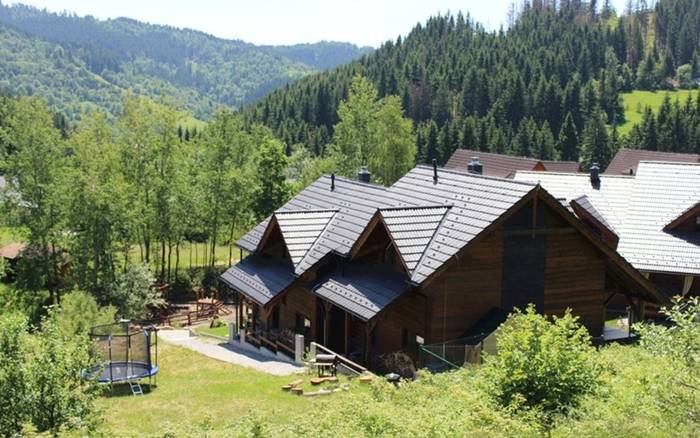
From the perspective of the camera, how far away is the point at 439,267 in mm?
20922

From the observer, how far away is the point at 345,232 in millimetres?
26922

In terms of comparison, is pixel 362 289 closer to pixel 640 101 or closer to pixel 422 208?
pixel 422 208

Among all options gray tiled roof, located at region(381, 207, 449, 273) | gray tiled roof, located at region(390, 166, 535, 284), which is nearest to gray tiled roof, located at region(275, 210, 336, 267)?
gray tiled roof, located at region(390, 166, 535, 284)

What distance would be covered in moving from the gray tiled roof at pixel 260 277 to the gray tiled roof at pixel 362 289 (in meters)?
2.96

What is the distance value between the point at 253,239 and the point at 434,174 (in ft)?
32.9

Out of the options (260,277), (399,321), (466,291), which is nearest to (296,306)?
(260,277)

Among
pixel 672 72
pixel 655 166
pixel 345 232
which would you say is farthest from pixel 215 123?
pixel 672 72

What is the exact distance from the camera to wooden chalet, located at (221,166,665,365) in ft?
71.2

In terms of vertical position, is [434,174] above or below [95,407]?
above

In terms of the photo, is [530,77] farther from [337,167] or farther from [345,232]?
[345,232]

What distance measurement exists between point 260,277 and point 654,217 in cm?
1762

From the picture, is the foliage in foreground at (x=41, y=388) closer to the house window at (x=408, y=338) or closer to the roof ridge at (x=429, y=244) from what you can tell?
the roof ridge at (x=429, y=244)

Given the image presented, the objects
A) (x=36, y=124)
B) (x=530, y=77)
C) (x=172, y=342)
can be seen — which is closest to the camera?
(x=172, y=342)

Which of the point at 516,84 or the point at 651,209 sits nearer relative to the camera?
the point at 651,209
